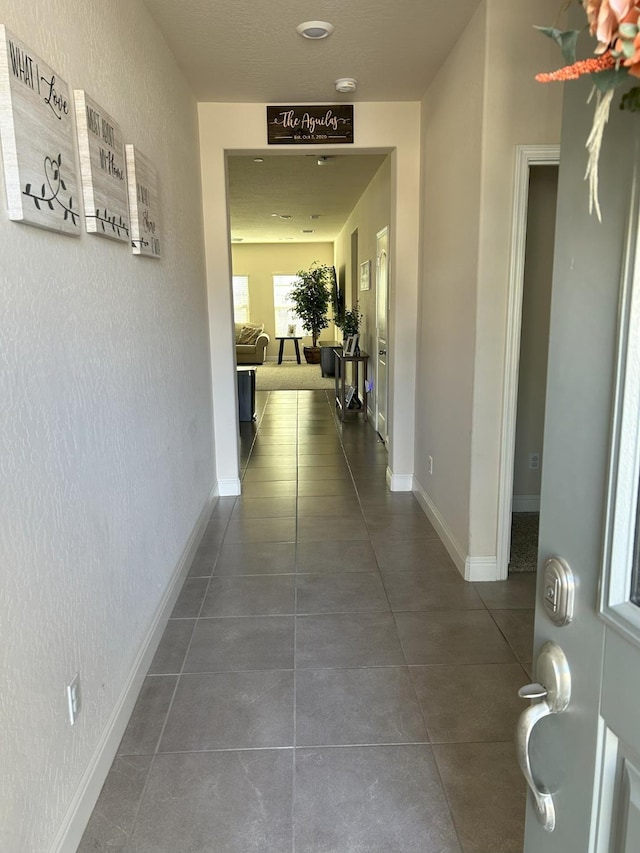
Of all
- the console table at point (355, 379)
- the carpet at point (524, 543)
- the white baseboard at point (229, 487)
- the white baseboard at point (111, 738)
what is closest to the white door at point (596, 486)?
the white baseboard at point (111, 738)

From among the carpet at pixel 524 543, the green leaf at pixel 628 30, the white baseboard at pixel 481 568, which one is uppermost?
the green leaf at pixel 628 30

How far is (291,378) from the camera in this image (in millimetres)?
10938

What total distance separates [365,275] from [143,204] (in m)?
5.14

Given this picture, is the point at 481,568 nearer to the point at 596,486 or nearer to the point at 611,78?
the point at 596,486

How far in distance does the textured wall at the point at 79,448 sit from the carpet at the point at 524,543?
1833 mm

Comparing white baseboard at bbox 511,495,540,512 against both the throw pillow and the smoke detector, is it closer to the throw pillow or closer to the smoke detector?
the smoke detector

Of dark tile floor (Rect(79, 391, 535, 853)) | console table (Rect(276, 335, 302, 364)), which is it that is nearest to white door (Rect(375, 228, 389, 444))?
dark tile floor (Rect(79, 391, 535, 853))

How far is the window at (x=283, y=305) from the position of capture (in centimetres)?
1348

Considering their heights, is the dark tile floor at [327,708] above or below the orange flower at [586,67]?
below

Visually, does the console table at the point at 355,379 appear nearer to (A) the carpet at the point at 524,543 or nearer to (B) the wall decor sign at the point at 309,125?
(B) the wall decor sign at the point at 309,125

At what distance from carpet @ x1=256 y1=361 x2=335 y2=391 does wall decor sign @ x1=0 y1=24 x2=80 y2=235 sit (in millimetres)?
8060

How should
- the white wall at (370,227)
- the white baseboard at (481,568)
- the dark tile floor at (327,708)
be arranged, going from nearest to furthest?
the dark tile floor at (327,708)
the white baseboard at (481,568)
the white wall at (370,227)

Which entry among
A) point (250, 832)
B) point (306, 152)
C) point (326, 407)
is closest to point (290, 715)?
point (250, 832)

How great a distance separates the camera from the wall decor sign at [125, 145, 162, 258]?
223 centimetres
